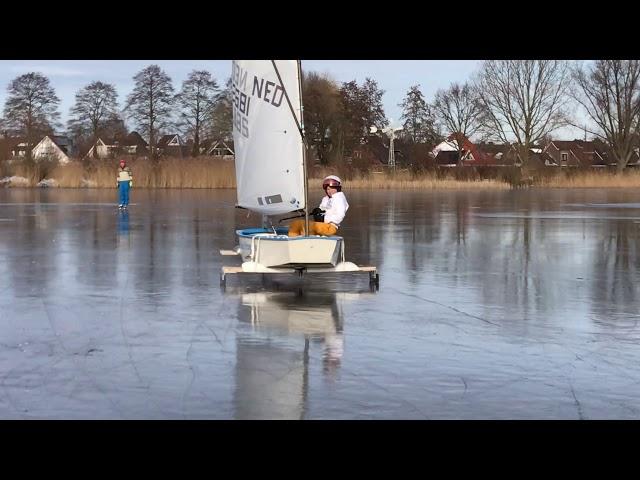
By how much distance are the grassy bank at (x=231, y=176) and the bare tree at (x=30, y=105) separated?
18.5 metres

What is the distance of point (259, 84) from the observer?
15.2 metres

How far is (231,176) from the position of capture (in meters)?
54.0

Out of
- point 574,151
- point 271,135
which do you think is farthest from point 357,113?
point 271,135

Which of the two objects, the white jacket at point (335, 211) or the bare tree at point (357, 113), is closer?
the white jacket at point (335, 211)

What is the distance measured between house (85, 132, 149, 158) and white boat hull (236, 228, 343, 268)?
53.7 meters

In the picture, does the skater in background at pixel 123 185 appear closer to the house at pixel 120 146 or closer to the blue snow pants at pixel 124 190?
the blue snow pants at pixel 124 190

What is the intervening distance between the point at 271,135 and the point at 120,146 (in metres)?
58.0

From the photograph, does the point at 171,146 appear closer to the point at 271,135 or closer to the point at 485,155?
the point at 485,155

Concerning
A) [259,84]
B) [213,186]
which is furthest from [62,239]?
[213,186]

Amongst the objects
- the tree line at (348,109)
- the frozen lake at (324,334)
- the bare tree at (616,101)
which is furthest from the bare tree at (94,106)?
the frozen lake at (324,334)

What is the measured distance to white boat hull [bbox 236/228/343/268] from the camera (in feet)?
43.1

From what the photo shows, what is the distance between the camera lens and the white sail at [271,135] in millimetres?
14727

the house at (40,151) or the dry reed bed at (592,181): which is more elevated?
the house at (40,151)
